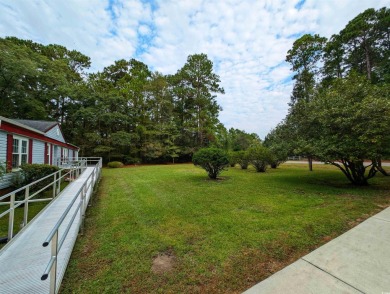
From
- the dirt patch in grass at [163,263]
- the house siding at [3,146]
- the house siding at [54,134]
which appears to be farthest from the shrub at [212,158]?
the house siding at [54,134]

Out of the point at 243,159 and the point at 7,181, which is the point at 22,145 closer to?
the point at 7,181

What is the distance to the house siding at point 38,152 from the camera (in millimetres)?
9344

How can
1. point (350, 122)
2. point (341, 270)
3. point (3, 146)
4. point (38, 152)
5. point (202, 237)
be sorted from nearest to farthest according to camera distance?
point (341, 270) → point (202, 237) → point (350, 122) → point (3, 146) → point (38, 152)

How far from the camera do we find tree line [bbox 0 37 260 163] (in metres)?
17.5

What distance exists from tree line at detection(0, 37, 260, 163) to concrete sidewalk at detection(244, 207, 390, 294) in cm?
2107

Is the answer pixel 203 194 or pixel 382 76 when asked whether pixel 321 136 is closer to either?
pixel 203 194

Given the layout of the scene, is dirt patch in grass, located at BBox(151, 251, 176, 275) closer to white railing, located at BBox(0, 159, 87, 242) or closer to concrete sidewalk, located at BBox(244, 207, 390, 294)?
concrete sidewalk, located at BBox(244, 207, 390, 294)

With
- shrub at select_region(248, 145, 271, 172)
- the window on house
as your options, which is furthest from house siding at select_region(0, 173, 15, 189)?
shrub at select_region(248, 145, 271, 172)

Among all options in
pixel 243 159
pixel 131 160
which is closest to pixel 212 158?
pixel 243 159

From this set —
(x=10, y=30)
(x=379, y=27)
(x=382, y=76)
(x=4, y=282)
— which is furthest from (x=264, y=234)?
(x=10, y=30)

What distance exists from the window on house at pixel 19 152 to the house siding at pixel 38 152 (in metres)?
0.95

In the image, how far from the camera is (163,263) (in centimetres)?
252

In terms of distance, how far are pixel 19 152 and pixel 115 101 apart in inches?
622

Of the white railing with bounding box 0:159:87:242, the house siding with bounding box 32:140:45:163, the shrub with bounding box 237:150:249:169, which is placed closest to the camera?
the white railing with bounding box 0:159:87:242
